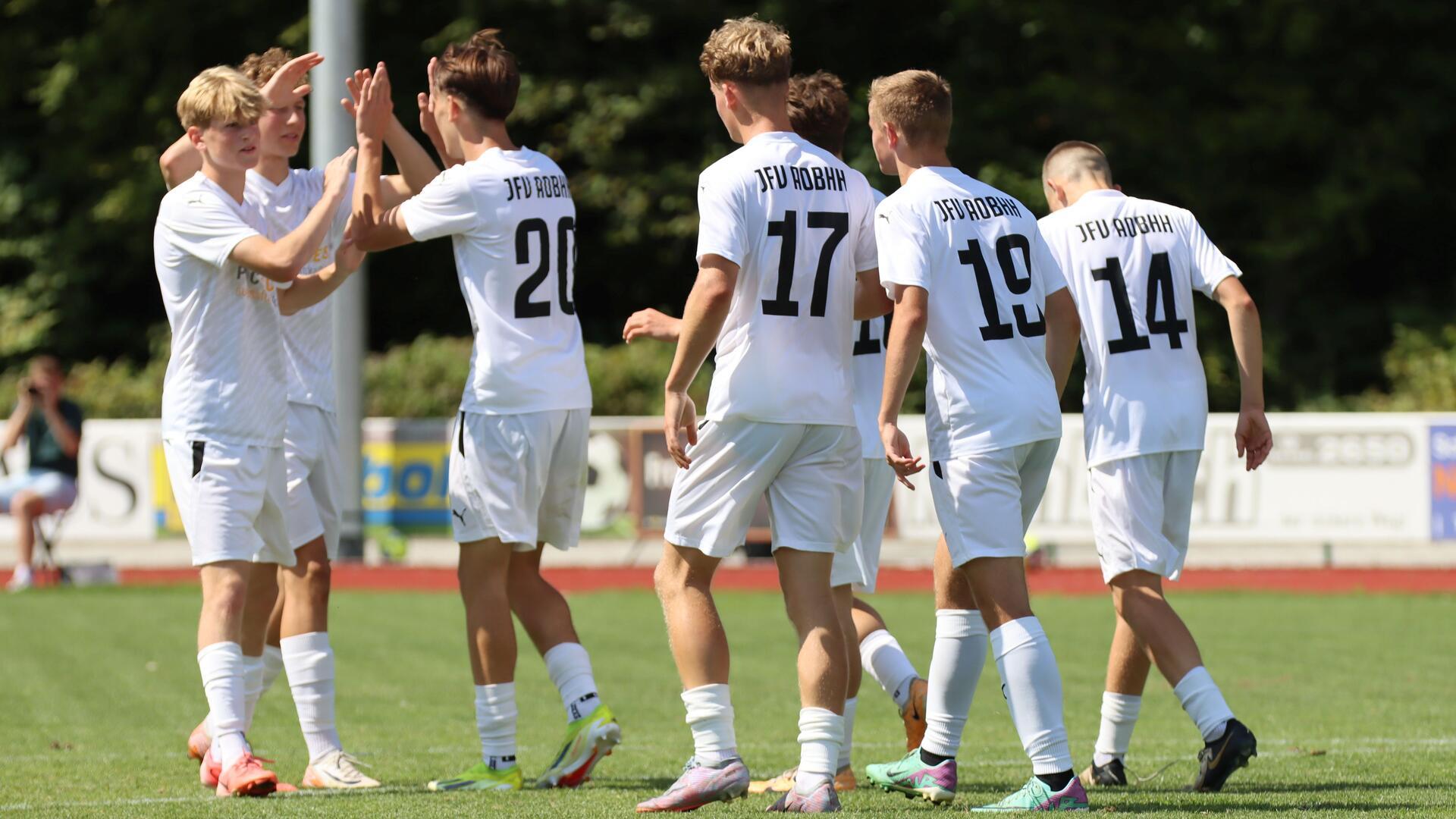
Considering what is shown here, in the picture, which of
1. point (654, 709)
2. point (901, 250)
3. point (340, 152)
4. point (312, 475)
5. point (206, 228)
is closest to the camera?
point (901, 250)

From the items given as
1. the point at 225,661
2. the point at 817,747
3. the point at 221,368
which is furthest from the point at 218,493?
the point at 817,747

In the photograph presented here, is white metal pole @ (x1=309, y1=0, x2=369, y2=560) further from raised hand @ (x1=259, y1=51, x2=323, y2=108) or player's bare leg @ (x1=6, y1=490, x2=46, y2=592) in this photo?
raised hand @ (x1=259, y1=51, x2=323, y2=108)

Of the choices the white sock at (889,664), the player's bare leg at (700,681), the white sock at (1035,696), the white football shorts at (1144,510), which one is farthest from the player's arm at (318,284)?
the white football shorts at (1144,510)

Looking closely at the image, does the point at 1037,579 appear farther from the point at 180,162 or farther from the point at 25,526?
the point at 180,162

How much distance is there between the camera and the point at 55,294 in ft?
96.2

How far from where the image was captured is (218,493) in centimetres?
593

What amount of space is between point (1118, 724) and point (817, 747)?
1.50 meters

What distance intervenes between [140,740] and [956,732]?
3.97 m

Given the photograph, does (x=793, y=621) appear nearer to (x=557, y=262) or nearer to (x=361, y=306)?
(x=557, y=262)

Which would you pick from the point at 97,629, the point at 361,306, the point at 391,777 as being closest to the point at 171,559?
the point at 361,306

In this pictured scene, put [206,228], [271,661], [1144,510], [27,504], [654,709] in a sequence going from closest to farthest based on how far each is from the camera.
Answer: [206,228]
[1144,510]
[271,661]
[654,709]
[27,504]

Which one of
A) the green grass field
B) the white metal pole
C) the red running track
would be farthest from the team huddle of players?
the white metal pole

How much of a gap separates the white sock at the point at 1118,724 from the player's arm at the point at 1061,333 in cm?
118

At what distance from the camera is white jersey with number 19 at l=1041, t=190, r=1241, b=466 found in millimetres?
6242
